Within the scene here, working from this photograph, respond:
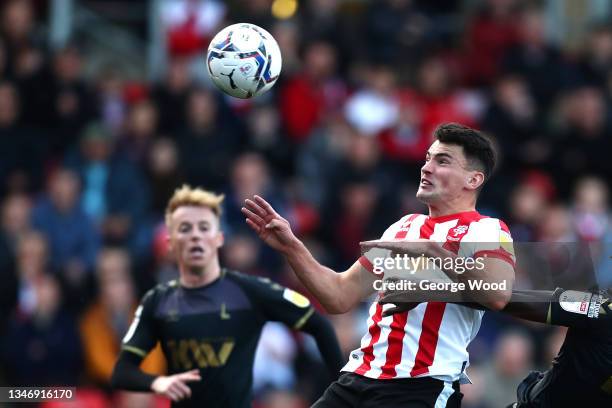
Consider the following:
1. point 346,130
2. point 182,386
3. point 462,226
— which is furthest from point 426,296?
point 346,130

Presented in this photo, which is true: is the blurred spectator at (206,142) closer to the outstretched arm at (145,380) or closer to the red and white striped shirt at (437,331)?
the outstretched arm at (145,380)

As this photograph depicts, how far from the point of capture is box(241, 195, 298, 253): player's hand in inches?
272

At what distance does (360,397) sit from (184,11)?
30.3 feet

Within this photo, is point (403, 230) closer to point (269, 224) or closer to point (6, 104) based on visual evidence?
point (269, 224)

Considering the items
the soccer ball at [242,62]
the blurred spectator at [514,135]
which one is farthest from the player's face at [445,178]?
the blurred spectator at [514,135]

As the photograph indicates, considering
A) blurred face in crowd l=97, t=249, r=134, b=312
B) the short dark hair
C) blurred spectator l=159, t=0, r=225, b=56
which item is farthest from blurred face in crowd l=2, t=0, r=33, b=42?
the short dark hair

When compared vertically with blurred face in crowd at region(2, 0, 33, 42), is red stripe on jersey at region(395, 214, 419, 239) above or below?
below

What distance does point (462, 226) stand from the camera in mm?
7012

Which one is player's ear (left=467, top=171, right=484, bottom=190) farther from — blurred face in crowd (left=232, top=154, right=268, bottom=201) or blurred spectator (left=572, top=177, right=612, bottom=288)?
blurred spectator (left=572, top=177, right=612, bottom=288)

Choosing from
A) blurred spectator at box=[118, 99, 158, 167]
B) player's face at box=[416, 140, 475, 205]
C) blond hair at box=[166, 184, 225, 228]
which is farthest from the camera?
blurred spectator at box=[118, 99, 158, 167]

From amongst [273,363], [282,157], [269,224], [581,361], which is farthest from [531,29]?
[269,224]

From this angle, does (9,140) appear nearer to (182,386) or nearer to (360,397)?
(182,386)

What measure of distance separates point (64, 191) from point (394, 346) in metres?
6.83

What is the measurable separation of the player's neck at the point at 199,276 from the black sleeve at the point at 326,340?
76 cm
